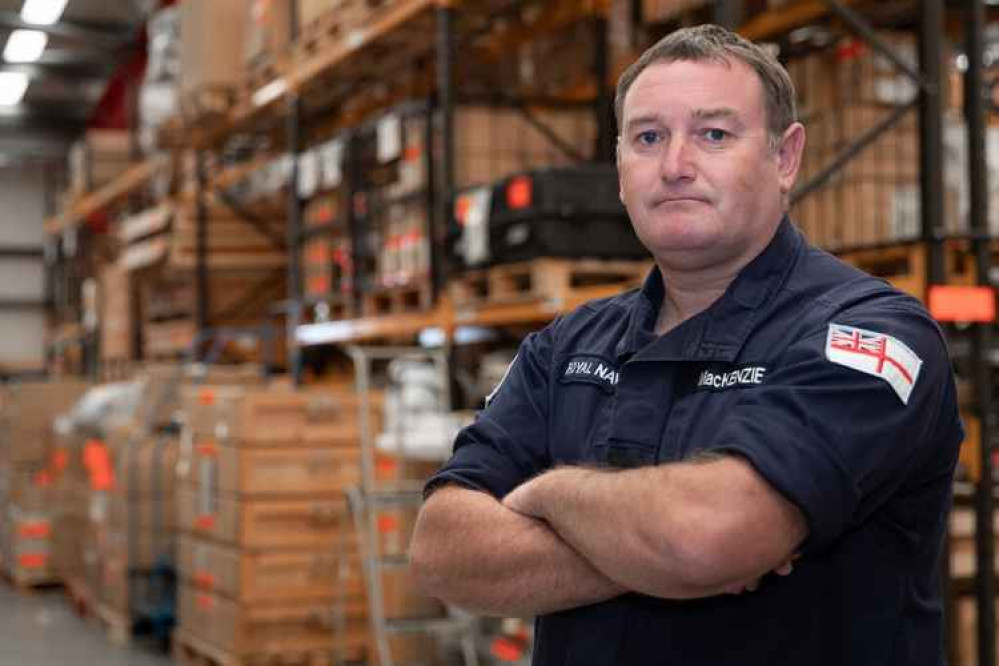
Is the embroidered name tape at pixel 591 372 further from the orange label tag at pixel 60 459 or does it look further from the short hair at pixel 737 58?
the orange label tag at pixel 60 459

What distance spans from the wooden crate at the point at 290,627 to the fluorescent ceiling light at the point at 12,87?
15406mm

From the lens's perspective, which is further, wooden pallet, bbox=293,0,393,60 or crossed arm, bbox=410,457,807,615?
wooden pallet, bbox=293,0,393,60

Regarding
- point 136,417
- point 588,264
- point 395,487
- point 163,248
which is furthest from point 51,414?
point 588,264

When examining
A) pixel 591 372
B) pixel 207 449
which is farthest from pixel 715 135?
pixel 207 449

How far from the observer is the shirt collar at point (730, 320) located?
1972 millimetres

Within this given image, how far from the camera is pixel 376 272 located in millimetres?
8844

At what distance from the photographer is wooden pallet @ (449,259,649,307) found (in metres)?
6.43

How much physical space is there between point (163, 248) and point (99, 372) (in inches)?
179

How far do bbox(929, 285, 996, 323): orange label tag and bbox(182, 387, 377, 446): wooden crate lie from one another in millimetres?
3202

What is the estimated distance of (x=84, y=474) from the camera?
11.3 m

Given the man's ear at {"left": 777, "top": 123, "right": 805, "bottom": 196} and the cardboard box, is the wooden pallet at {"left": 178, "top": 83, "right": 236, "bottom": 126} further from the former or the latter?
the man's ear at {"left": 777, "top": 123, "right": 805, "bottom": 196}

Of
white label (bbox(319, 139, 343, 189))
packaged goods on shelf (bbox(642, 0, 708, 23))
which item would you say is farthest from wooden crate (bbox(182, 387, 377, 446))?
packaged goods on shelf (bbox(642, 0, 708, 23))

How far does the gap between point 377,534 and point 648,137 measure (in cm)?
536

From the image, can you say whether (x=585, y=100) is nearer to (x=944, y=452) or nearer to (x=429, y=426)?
(x=429, y=426)
